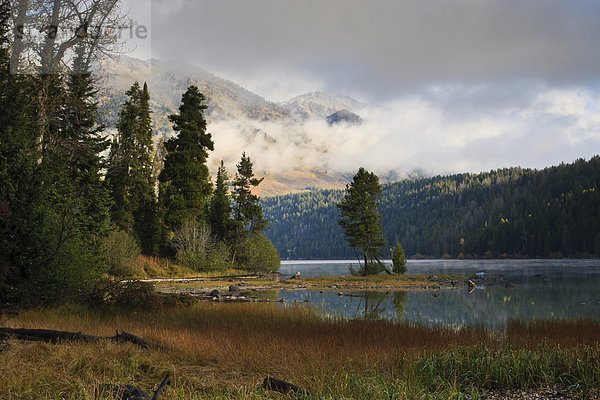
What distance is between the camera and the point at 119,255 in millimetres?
41531

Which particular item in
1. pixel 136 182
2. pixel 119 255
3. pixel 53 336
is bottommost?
pixel 53 336

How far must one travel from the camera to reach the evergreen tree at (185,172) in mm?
51094

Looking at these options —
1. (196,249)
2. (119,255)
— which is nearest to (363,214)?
(196,249)

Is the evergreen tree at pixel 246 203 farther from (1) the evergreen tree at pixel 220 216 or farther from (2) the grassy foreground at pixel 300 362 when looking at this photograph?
(2) the grassy foreground at pixel 300 362

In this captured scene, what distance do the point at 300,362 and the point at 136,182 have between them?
4664cm

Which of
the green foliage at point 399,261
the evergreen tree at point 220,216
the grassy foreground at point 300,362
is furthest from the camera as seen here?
the green foliage at point 399,261

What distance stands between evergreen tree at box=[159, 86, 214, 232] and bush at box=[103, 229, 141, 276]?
26.6ft

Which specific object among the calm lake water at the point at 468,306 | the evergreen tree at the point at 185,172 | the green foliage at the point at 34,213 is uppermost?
the evergreen tree at the point at 185,172

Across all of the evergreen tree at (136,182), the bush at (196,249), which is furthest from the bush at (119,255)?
the evergreen tree at (136,182)

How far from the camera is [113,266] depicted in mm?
41469

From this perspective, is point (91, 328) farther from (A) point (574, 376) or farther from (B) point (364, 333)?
(A) point (574, 376)

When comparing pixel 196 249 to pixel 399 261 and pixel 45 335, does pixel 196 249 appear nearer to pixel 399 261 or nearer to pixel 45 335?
pixel 399 261

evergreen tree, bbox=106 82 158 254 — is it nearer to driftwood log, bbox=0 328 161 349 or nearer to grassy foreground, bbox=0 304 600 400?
grassy foreground, bbox=0 304 600 400

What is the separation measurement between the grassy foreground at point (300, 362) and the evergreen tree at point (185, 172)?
116 ft
